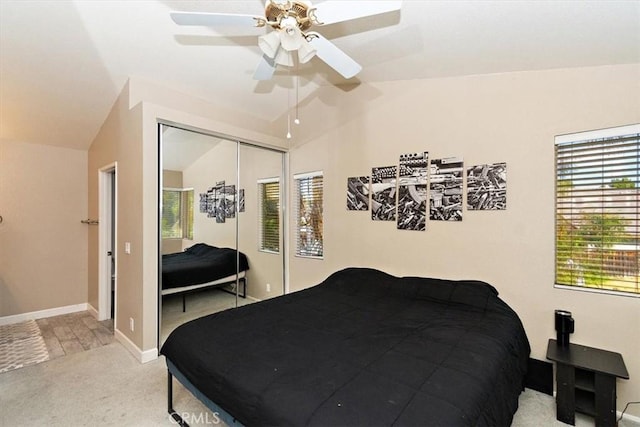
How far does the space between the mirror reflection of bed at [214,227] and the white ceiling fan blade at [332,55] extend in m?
1.99

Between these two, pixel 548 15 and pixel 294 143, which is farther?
pixel 294 143

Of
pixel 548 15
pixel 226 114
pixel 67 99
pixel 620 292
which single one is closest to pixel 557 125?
pixel 548 15

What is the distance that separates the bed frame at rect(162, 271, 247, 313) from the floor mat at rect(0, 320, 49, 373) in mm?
1309

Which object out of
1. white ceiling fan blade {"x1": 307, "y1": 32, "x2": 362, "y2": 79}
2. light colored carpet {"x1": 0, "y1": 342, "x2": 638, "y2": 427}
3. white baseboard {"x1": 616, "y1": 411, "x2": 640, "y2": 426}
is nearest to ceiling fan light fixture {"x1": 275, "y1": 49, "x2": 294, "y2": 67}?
white ceiling fan blade {"x1": 307, "y1": 32, "x2": 362, "y2": 79}

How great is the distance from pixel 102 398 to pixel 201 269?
1501 millimetres

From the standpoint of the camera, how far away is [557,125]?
8.04 ft

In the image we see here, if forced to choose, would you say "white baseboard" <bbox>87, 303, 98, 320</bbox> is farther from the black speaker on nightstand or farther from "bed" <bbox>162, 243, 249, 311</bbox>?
the black speaker on nightstand

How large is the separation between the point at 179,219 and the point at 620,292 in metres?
3.98

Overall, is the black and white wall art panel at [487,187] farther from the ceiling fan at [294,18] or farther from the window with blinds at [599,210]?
the ceiling fan at [294,18]

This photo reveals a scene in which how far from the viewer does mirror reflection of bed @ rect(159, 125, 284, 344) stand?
323 centimetres

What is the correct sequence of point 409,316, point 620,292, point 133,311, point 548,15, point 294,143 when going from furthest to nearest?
point 294,143 < point 133,311 < point 409,316 < point 620,292 < point 548,15

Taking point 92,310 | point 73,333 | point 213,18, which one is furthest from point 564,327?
point 92,310

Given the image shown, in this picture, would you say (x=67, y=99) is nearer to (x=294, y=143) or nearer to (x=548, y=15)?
(x=294, y=143)

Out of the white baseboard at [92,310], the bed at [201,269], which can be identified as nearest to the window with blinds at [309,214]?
the bed at [201,269]
